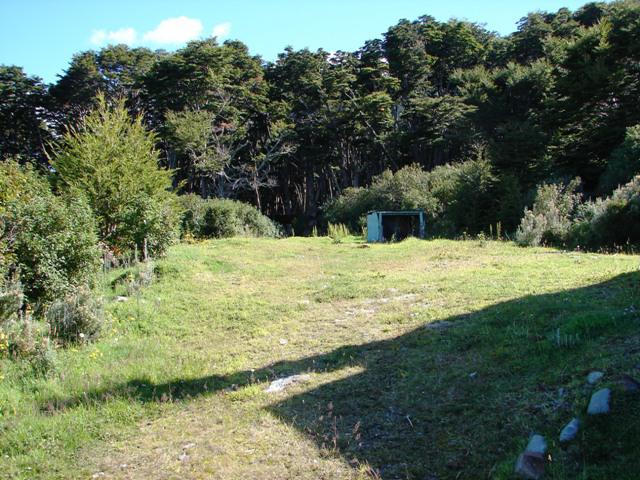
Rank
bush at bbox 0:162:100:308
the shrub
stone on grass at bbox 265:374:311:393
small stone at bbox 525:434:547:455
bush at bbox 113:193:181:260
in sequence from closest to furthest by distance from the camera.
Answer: small stone at bbox 525:434:547:455 < stone on grass at bbox 265:374:311:393 < bush at bbox 0:162:100:308 < bush at bbox 113:193:181:260 < the shrub

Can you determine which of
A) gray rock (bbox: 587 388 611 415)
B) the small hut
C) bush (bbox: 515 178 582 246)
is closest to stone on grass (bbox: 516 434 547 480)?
gray rock (bbox: 587 388 611 415)

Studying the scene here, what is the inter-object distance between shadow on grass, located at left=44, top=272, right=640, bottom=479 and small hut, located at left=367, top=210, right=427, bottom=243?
649 inches

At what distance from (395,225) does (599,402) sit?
21.2 metres

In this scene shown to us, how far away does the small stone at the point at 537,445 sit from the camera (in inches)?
122

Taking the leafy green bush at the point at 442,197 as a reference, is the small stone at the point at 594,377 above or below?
below

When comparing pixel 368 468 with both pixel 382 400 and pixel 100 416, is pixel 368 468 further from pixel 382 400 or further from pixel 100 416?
pixel 100 416

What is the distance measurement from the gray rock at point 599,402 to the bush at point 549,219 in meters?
12.1

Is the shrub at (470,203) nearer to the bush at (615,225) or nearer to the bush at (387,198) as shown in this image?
the bush at (387,198)

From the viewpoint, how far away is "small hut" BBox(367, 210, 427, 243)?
23.0 m

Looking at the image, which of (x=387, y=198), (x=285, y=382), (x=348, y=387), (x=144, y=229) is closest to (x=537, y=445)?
(x=348, y=387)

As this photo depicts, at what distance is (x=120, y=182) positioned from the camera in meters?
16.0

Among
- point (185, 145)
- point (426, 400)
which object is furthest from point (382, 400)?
point (185, 145)

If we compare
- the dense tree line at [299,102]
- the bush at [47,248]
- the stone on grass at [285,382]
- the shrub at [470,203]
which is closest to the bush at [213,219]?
the dense tree line at [299,102]

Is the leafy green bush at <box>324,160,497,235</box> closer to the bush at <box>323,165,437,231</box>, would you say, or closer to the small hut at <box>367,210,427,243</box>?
the bush at <box>323,165,437,231</box>
